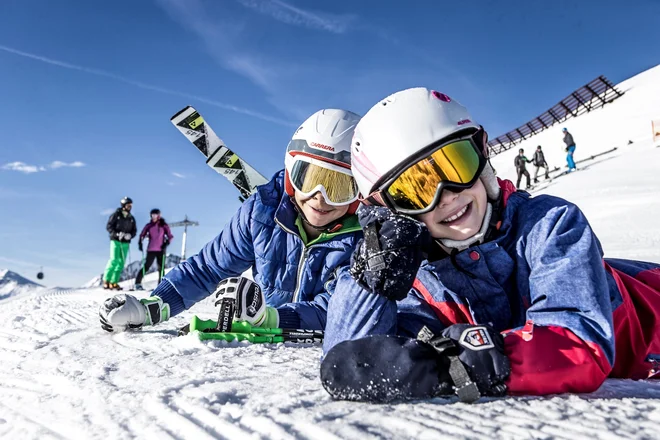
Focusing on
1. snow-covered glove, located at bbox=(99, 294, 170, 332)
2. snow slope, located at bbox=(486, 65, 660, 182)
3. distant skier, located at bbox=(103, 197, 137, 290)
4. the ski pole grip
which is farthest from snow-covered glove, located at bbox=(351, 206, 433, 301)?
snow slope, located at bbox=(486, 65, 660, 182)

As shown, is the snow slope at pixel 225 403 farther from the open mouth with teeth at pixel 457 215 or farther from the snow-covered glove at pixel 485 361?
the open mouth with teeth at pixel 457 215

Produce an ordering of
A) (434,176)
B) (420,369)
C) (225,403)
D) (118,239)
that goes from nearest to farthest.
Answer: (420,369)
(225,403)
(434,176)
(118,239)

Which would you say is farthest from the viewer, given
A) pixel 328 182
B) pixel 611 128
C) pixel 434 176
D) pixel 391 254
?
pixel 611 128

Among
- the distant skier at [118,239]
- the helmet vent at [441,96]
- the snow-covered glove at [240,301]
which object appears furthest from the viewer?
the distant skier at [118,239]

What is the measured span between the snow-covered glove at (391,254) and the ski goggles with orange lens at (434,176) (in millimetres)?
87

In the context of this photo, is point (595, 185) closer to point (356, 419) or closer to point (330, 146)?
point (330, 146)

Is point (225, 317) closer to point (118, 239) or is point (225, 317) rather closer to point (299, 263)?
point (299, 263)

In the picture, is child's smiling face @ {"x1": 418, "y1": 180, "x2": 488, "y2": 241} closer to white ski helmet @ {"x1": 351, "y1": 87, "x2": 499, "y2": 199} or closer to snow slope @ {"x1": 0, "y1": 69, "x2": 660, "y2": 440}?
white ski helmet @ {"x1": 351, "y1": 87, "x2": 499, "y2": 199}

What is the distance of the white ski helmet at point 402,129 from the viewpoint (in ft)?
5.84

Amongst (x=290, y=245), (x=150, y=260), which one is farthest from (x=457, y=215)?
(x=150, y=260)

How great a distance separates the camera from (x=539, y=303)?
1574 millimetres

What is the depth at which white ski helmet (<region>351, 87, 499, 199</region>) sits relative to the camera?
1780 millimetres

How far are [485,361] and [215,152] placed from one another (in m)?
6.13

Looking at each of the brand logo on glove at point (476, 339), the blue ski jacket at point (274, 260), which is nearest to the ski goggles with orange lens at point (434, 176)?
the brand logo on glove at point (476, 339)
